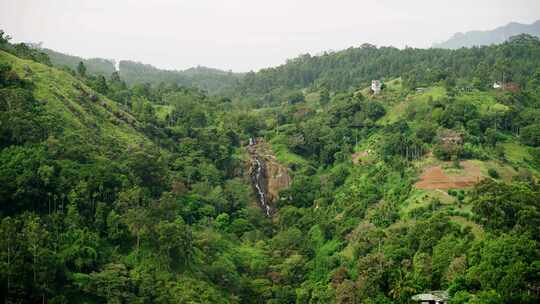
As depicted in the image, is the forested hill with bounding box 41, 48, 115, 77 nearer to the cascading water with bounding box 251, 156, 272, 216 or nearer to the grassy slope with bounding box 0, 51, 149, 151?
the grassy slope with bounding box 0, 51, 149, 151

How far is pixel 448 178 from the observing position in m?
52.2

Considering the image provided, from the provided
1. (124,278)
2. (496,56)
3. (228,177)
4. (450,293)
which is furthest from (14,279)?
(496,56)

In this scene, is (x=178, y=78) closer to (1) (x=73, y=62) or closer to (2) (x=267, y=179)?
(1) (x=73, y=62)

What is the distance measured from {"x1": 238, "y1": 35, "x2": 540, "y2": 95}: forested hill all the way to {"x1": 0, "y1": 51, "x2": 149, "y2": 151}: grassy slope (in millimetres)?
34982

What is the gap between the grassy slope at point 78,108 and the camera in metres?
55.0

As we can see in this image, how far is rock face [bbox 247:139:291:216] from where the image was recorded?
67.2 m

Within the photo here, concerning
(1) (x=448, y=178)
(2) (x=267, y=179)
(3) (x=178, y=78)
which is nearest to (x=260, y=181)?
(2) (x=267, y=179)

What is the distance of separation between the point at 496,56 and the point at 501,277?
70.7 meters

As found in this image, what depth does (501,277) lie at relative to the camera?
34.6 m

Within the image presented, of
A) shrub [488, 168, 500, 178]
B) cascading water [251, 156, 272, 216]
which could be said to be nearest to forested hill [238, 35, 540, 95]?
cascading water [251, 156, 272, 216]

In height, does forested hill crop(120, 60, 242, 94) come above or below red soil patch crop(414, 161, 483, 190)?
above

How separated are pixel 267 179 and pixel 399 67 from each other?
4420 cm

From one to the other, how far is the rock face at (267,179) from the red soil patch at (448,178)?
1753cm

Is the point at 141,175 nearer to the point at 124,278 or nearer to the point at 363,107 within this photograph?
the point at 124,278
